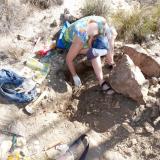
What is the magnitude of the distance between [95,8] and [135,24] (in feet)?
1.83

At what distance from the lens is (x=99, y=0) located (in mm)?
5289

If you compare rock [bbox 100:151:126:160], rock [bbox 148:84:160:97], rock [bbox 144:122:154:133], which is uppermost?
rock [bbox 148:84:160:97]

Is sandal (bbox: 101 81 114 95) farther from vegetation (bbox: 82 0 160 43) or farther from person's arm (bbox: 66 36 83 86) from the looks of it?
vegetation (bbox: 82 0 160 43)

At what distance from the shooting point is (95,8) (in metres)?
5.24

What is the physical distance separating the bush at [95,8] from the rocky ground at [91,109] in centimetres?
53

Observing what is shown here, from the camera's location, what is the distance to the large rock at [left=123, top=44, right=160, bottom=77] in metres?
4.70

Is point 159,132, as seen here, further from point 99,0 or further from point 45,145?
point 99,0

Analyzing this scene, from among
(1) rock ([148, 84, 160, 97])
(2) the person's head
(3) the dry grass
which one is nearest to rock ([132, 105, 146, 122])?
(1) rock ([148, 84, 160, 97])

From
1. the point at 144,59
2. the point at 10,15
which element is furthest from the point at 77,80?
the point at 10,15

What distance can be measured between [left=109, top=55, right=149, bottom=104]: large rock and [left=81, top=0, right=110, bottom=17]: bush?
100cm

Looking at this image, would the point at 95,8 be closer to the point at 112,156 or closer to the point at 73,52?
the point at 73,52

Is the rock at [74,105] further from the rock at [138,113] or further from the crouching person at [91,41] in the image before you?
the rock at [138,113]

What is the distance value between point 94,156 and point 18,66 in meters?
1.43

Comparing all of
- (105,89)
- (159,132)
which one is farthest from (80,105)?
(159,132)
